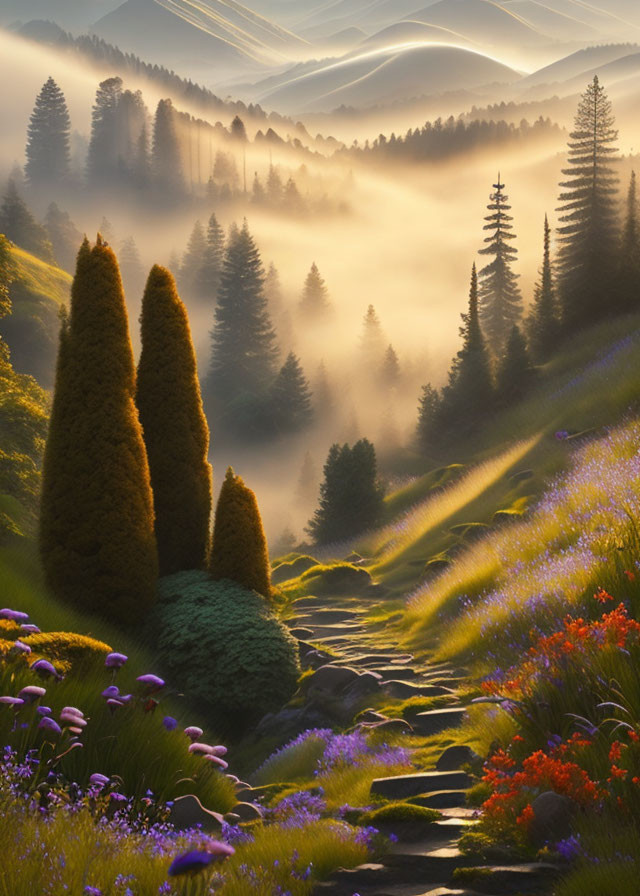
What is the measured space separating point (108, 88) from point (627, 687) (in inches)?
7761

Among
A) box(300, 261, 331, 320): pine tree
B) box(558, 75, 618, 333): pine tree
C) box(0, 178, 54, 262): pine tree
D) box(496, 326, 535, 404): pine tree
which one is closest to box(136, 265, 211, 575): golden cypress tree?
box(496, 326, 535, 404): pine tree

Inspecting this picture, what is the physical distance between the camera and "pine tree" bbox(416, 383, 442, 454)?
43.9m

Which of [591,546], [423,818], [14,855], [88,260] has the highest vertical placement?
[88,260]

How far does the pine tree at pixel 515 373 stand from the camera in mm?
40844

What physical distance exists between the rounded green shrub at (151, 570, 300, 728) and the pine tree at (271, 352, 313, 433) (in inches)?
2161

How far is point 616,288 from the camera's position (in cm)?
4475

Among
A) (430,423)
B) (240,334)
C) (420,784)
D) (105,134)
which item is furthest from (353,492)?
(105,134)

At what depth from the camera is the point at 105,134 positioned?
182750mm

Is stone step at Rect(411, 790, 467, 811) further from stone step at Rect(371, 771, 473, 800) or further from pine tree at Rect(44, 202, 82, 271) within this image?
pine tree at Rect(44, 202, 82, 271)

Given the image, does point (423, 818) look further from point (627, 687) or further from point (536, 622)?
point (536, 622)

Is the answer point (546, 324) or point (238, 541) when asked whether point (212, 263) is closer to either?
point (546, 324)

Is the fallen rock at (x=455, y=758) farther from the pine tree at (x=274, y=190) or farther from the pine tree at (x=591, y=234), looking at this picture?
the pine tree at (x=274, y=190)

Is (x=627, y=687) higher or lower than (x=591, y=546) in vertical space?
lower

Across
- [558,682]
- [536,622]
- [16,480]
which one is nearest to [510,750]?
[558,682]
